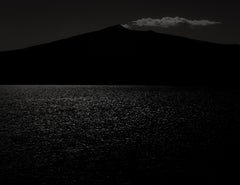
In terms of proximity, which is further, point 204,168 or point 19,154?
point 19,154

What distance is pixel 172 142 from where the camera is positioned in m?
65.0

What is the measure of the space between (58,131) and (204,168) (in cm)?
4459

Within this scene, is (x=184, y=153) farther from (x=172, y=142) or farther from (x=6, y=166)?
(x=6, y=166)

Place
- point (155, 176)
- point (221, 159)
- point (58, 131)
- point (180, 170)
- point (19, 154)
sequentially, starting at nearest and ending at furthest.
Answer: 1. point (155, 176)
2. point (180, 170)
3. point (221, 159)
4. point (19, 154)
5. point (58, 131)

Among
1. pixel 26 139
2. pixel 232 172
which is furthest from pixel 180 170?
pixel 26 139

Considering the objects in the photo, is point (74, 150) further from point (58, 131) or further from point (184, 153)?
point (58, 131)

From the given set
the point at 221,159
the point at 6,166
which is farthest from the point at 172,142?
the point at 6,166

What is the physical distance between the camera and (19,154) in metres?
54.4

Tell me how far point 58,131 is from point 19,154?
2812 cm

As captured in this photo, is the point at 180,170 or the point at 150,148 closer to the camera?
the point at 180,170

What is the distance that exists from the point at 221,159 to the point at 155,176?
506 inches

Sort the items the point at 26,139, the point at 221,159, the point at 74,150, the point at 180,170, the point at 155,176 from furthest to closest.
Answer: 1. the point at 26,139
2. the point at 74,150
3. the point at 221,159
4. the point at 180,170
5. the point at 155,176

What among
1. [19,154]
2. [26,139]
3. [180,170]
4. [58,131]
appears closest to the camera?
[180,170]

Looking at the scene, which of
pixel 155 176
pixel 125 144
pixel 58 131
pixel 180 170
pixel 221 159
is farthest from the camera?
pixel 58 131
